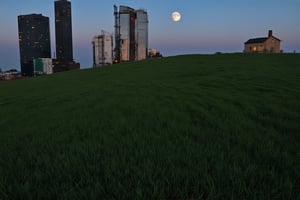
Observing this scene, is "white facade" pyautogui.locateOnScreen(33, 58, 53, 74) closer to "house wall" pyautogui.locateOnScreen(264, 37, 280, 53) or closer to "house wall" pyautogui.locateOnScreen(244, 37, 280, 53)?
"house wall" pyautogui.locateOnScreen(244, 37, 280, 53)

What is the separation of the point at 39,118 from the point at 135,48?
129778 mm

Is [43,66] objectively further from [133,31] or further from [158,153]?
[158,153]

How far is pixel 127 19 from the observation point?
127188 millimetres

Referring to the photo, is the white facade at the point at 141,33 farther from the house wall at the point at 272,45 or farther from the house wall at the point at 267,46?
the house wall at the point at 272,45

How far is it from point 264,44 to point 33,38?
195150 mm

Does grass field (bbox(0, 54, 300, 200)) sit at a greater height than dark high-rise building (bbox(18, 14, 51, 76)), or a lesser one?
lesser

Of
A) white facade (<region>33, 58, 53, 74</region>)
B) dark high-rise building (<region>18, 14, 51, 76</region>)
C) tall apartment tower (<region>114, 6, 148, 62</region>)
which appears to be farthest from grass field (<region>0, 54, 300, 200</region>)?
dark high-rise building (<region>18, 14, 51, 76</region>)

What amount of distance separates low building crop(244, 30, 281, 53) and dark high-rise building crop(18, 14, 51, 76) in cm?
16638

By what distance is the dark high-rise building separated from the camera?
17275 centimetres

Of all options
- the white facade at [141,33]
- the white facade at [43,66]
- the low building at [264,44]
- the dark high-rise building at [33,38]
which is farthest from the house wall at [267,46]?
the dark high-rise building at [33,38]

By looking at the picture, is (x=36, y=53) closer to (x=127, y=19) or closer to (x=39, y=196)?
(x=127, y=19)

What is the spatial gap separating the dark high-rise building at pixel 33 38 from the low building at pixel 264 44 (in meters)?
166

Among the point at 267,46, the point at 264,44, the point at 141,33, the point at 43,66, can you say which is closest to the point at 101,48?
the point at 141,33

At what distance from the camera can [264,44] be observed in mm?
59250
